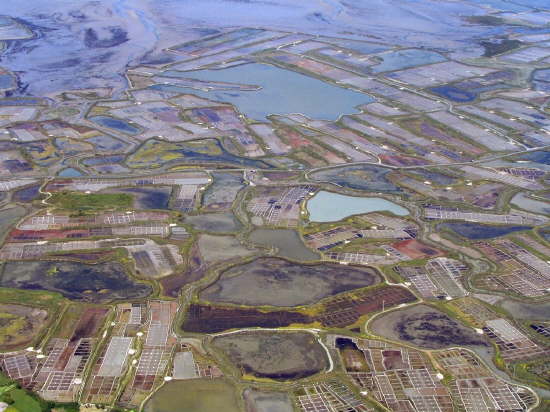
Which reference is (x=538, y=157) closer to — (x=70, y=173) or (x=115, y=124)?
(x=115, y=124)

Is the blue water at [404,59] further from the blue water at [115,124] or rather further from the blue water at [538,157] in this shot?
the blue water at [115,124]

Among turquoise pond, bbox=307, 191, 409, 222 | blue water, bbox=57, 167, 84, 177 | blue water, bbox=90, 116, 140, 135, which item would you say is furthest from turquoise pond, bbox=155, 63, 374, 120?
blue water, bbox=57, 167, 84, 177

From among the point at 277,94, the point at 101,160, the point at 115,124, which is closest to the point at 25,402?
the point at 101,160

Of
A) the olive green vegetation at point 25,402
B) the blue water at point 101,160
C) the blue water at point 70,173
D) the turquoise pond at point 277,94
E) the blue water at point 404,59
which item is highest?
the blue water at point 404,59

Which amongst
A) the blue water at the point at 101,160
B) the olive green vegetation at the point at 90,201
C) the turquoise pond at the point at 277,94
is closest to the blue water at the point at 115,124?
the blue water at the point at 101,160

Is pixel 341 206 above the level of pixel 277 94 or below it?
below

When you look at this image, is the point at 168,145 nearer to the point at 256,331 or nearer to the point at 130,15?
the point at 256,331
